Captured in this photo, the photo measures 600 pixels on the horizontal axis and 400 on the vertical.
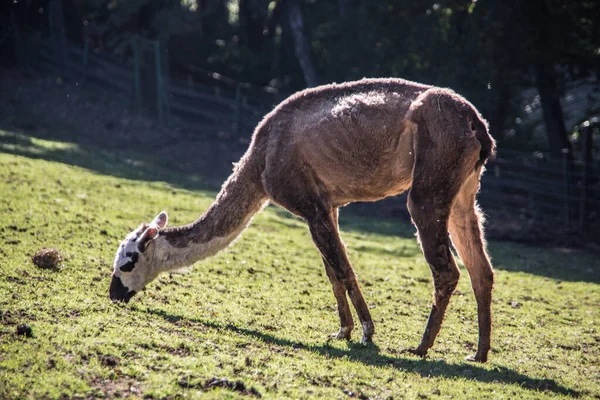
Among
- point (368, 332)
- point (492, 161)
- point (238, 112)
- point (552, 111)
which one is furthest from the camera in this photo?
point (238, 112)

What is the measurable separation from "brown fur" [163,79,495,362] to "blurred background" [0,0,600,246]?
9968mm

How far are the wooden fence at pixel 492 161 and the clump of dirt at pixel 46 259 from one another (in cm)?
1325

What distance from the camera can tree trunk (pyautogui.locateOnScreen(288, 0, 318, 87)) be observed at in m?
26.2

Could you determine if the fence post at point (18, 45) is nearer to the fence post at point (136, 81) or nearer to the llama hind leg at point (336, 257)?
the fence post at point (136, 81)

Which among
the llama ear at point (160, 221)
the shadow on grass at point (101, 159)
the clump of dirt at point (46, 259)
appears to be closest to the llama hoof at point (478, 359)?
the llama ear at point (160, 221)

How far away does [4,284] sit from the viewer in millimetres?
8492

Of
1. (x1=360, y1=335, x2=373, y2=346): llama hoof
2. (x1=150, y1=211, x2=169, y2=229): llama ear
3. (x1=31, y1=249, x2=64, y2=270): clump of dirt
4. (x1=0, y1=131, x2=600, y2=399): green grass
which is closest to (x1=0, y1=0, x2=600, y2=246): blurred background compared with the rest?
(x1=0, y1=131, x2=600, y2=399): green grass

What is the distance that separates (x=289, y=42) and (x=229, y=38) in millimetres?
2860

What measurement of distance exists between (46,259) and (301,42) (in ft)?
59.8

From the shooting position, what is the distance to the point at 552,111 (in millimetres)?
21406

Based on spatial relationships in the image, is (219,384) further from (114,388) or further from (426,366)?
(426,366)

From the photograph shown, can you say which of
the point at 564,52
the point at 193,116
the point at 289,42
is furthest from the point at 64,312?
the point at 289,42

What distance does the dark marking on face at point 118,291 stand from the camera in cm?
891

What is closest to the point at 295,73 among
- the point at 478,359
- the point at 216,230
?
the point at 216,230
